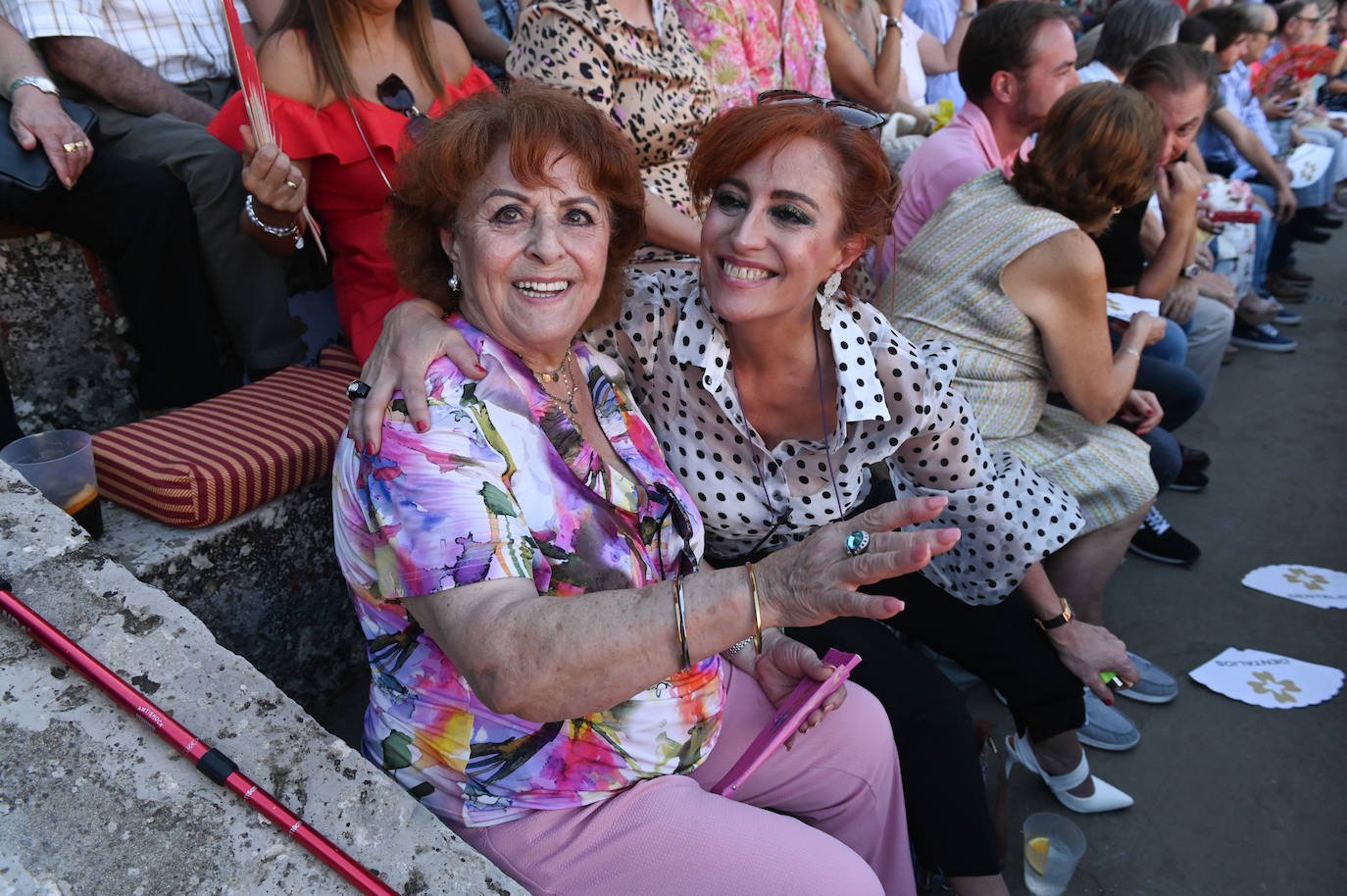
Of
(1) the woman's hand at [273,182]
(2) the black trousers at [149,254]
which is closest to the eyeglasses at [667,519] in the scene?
(1) the woman's hand at [273,182]

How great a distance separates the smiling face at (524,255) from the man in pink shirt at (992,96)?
76.1 inches

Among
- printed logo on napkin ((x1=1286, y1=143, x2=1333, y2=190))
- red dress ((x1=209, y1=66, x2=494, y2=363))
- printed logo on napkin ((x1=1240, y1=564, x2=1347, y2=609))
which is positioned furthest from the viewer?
printed logo on napkin ((x1=1286, y1=143, x2=1333, y2=190))

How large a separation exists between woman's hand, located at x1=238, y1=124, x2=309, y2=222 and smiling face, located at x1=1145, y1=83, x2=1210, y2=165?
3.32m

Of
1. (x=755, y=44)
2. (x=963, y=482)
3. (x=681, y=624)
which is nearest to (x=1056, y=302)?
(x=963, y=482)

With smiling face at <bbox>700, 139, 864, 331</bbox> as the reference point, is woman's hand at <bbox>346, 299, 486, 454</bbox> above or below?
below

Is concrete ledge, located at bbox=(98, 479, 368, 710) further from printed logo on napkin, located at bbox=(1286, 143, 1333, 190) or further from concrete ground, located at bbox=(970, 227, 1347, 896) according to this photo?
printed logo on napkin, located at bbox=(1286, 143, 1333, 190)

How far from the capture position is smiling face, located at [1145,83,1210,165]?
3.88 m

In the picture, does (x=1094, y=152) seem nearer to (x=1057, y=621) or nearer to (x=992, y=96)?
(x=992, y=96)

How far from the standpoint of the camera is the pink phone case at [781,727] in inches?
66.9

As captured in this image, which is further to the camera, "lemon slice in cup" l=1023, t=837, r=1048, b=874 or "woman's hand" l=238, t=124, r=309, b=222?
"lemon slice in cup" l=1023, t=837, r=1048, b=874

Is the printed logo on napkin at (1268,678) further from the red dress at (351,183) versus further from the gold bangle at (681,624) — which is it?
the red dress at (351,183)

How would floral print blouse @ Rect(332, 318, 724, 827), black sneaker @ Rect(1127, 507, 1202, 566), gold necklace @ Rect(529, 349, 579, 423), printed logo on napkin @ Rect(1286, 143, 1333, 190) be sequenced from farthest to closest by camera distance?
printed logo on napkin @ Rect(1286, 143, 1333, 190) < black sneaker @ Rect(1127, 507, 1202, 566) < gold necklace @ Rect(529, 349, 579, 423) < floral print blouse @ Rect(332, 318, 724, 827)

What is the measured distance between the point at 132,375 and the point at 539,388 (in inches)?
64.4

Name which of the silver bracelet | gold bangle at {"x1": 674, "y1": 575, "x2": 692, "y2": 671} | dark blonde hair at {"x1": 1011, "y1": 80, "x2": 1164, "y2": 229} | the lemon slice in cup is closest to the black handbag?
the silver bracelet
